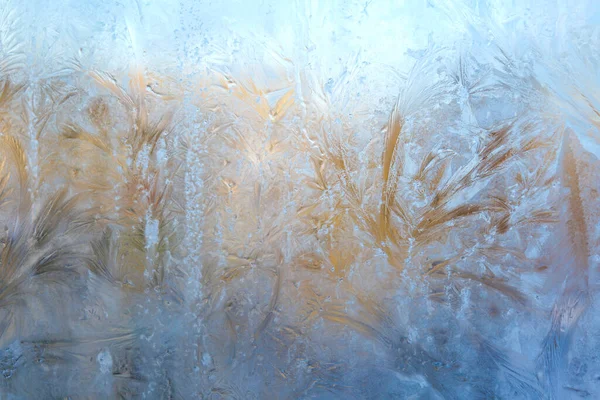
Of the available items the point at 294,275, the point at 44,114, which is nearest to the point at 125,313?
the point at 294,275

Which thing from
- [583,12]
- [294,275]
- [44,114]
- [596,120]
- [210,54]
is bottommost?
[294,275]

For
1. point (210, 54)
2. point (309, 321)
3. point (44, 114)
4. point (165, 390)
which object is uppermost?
point (210, 54)

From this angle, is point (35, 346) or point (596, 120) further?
point (35, 346)

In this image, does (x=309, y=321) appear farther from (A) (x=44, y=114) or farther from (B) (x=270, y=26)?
(A) (x=44, y=114)

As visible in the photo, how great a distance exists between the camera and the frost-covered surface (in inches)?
54.8

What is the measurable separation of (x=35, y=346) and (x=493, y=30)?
6.12 ft

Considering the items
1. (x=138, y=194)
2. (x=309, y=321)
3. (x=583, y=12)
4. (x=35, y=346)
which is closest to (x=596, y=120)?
(x=583, y=12)

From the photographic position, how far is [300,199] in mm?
1434

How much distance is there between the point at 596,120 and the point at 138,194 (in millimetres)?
1520

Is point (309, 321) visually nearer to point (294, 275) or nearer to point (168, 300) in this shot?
point (294, 275)

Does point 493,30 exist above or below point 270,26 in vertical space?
above

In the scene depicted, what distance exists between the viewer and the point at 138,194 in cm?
146

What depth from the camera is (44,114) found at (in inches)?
58.2

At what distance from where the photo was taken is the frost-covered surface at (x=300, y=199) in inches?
54.8
